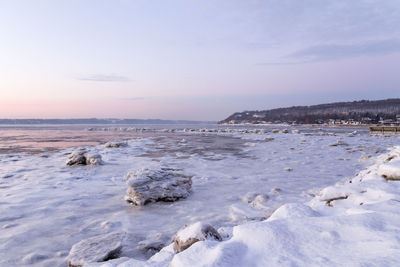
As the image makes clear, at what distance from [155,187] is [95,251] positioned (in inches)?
113

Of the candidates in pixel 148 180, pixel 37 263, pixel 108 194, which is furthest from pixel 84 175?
pixel 37 263

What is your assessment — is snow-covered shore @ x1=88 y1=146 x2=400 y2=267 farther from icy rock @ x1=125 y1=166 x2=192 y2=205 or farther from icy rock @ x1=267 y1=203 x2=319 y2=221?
icy rock @ x1=125 y1=166 x2=192 y2=205

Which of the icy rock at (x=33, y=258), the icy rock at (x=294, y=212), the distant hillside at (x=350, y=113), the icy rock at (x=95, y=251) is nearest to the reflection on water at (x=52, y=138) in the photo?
the icy rock at (x=33, y=258)

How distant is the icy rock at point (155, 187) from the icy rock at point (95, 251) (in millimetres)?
2136

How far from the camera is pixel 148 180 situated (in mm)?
6504

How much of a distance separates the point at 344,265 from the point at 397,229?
862 mm

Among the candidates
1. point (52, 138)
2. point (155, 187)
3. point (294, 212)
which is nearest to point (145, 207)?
point (155, 187)

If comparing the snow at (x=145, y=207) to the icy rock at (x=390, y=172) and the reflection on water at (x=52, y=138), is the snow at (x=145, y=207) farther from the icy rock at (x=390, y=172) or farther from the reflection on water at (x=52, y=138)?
the reflection on water at (x=52, y=138)

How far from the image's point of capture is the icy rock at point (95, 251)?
3.30m

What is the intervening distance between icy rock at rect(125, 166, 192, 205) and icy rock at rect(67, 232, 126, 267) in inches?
84.1

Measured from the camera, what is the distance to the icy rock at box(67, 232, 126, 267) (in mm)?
3297

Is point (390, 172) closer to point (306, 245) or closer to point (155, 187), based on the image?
point (306, 245)

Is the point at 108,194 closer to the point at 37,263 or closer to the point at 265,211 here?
the point at 37,263

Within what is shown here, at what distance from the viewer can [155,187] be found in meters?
6.30
